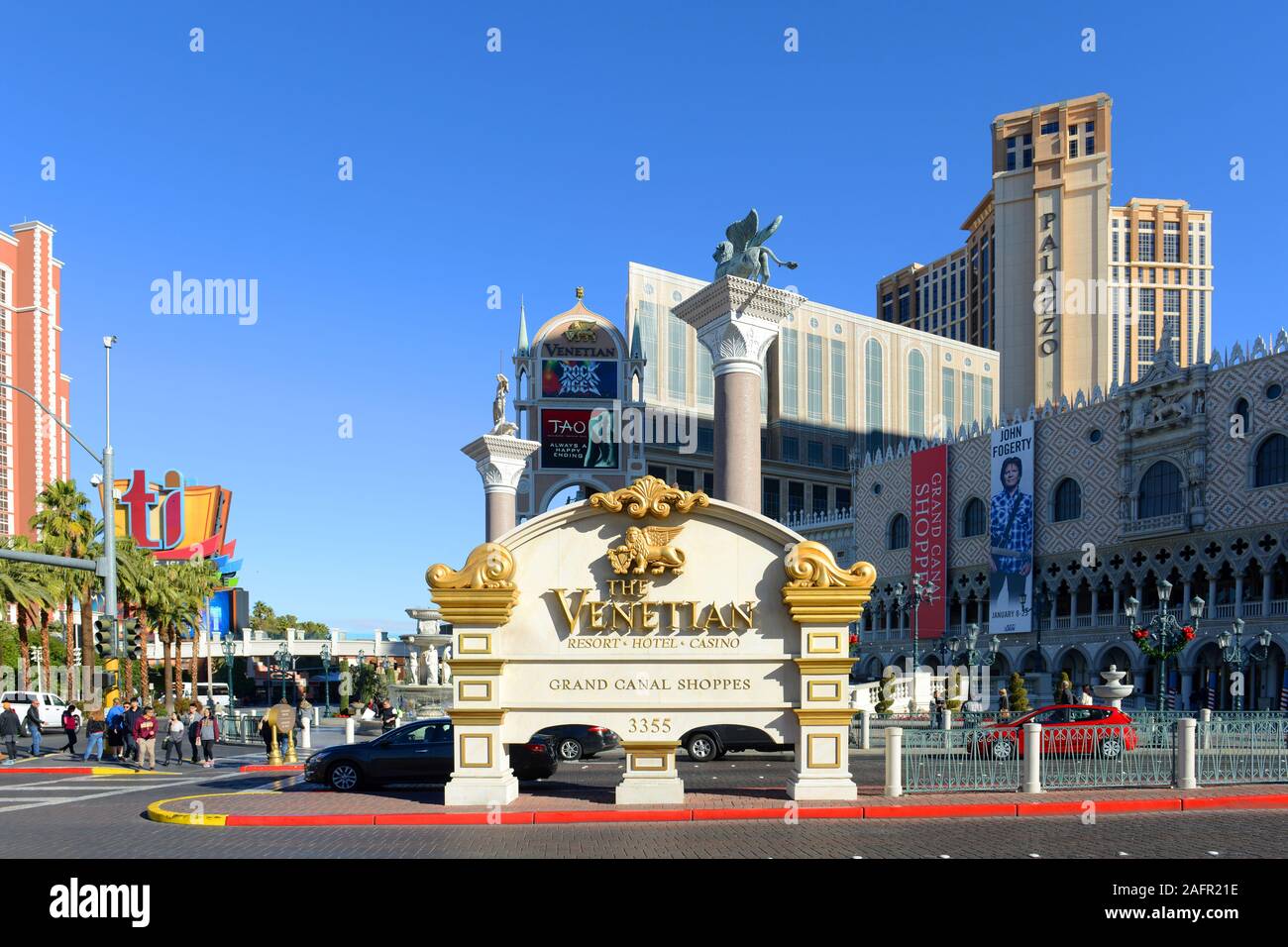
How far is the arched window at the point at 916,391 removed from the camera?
378ft

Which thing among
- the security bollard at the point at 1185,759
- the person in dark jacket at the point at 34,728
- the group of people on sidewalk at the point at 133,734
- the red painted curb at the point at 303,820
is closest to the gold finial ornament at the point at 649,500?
the red painted curb at the point at 303,820

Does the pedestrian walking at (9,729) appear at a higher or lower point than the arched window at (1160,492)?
lower

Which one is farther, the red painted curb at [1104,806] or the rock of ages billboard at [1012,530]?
the rock of ages billboard at [1012,530]

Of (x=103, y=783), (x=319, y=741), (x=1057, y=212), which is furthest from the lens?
(x=1057, y=212)

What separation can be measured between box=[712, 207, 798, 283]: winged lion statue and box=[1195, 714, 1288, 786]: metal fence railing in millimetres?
12906

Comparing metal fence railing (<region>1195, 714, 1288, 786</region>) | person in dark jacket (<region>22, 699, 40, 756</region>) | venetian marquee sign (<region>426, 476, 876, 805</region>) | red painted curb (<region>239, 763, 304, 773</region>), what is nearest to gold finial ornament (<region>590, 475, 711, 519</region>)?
venetian marquee sign (<region>426, 476, 876, 805</region>)

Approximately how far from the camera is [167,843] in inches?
587

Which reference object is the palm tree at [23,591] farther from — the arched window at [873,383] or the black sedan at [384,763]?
the arched window at [873,383]

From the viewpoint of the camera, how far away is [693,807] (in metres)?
17.3

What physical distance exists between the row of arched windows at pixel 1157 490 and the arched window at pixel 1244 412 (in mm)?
1059

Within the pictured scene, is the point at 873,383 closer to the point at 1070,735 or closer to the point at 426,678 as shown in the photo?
the point at 426,678
